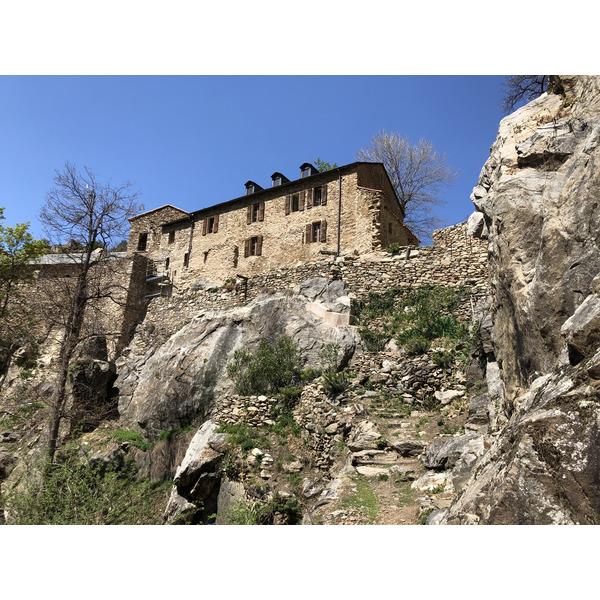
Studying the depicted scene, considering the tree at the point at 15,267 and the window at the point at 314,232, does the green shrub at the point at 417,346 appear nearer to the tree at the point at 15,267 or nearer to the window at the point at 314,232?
the window at the point at 314,232

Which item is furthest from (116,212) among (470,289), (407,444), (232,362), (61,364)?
(470,289)

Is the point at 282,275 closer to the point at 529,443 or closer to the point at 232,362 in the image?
the point at 232,362

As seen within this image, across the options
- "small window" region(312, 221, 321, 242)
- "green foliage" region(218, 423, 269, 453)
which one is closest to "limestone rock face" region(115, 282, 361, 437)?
"green foliage" region(218, 423, 269, 453)

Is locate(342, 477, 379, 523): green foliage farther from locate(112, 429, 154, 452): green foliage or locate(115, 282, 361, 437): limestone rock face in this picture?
locate(112, 429, 154, 452): green foliage

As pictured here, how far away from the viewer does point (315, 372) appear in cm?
1398

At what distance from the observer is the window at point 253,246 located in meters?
24.4

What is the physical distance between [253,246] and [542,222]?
20073 mm

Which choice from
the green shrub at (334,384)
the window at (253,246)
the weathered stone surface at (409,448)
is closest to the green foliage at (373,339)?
the green shrub at (334,384)

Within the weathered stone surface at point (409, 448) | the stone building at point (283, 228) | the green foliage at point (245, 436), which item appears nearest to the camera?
the weathered stone surface at point (409, 448)

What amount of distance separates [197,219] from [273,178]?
572cm

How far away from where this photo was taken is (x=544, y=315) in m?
5.08

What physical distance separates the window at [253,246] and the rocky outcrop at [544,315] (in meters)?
17.0

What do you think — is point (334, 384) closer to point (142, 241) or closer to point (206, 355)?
point (206, 355)

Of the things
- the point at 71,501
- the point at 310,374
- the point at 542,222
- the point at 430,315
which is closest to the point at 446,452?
the point at 542,222
